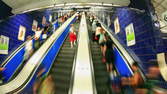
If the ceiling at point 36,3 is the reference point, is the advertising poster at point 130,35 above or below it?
below

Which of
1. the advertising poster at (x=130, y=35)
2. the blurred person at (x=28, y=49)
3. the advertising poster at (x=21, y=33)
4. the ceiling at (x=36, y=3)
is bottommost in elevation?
the blurred person at (x=28, y=49)

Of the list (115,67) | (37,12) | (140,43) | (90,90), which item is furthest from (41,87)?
(37,12)

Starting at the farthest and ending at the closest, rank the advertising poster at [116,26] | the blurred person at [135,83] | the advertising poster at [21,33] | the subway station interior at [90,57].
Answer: the advertising poster at [21,33]
the advertising poster at [116,26]
the subway station interior at [90,57]
the blurred person at [135,83]

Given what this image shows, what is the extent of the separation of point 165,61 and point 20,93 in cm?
357

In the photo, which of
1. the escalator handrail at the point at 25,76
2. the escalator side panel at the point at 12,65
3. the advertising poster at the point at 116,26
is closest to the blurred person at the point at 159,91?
the escalator handrail at the point at 25,76

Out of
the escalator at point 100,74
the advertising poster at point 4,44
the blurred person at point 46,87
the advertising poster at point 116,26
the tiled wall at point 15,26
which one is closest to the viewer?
the blurred person at point 46,87

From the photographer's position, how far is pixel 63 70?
202 inches

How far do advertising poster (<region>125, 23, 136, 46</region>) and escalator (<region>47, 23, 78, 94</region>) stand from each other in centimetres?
225

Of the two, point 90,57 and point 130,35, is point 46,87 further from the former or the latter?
point 130,35

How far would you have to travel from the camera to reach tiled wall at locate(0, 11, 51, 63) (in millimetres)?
7258

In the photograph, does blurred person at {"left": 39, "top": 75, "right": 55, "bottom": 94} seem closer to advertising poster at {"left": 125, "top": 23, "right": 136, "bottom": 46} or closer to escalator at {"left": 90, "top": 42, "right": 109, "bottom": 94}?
escalator at {"left": 90, "top": 42, "right": 109, "bottom": 94}

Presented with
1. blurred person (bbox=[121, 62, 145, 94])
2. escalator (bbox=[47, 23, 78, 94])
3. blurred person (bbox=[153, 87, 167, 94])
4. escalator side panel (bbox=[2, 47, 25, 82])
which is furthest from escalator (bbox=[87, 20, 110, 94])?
escalator side panel (bbox=[2, 47, 25, 82])

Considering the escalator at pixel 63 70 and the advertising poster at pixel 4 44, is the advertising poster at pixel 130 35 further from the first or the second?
the advertising poster at pixel 4 44

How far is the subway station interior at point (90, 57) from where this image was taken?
349cm
